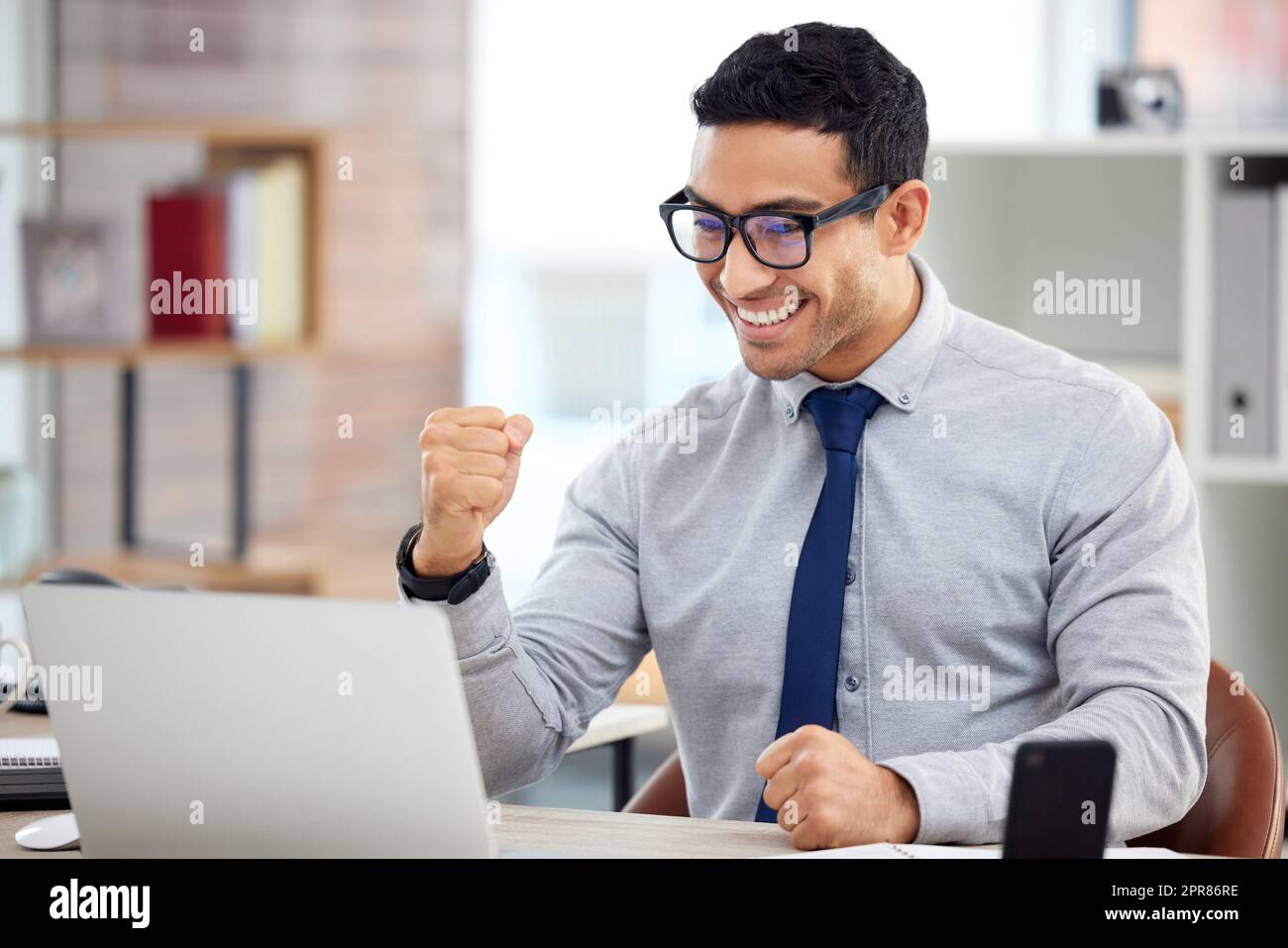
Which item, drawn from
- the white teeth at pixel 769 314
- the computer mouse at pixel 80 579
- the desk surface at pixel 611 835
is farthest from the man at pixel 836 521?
the computer mouse at pixel 80 579

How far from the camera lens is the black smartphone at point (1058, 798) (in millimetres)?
846

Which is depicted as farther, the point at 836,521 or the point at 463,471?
the point at 836,521

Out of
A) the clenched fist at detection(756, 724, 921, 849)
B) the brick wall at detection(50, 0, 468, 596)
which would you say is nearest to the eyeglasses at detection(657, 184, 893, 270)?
the clenched fist at detection(756, 724, 921, 849)

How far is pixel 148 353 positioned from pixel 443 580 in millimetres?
2049

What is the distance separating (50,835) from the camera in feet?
3.76

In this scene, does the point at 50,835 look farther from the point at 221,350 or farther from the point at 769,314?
the point at 221,350

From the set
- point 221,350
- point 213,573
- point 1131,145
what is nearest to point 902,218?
point 1131,145

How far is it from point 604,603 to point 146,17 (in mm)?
2775

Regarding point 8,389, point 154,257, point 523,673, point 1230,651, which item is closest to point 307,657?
point 523,673

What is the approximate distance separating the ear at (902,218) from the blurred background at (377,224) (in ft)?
6.37

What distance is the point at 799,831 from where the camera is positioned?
43.3 inches

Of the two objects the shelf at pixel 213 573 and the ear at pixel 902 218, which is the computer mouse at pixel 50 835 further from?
the shelf at pixel 213 573

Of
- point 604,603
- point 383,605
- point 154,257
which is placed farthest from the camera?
point 154,257
